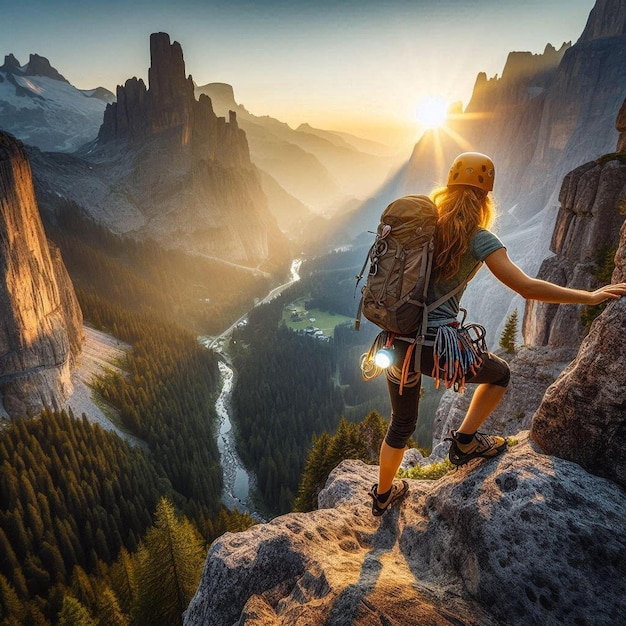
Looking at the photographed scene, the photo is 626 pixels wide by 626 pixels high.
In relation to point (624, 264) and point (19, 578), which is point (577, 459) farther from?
point (19, 578)

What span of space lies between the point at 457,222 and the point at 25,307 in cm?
5842

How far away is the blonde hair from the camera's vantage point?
4.55 m

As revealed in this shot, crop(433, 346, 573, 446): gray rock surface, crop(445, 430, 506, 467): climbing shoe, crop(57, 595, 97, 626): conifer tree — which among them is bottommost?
crop(57, 595, 97, 626): conifer tree

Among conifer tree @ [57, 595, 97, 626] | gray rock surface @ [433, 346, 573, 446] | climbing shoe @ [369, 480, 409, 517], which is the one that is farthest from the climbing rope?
conifer tree @ [57, 595, 97, 626]

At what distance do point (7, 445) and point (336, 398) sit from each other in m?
56.1

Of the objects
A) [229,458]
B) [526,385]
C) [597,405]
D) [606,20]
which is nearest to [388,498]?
[597,405]

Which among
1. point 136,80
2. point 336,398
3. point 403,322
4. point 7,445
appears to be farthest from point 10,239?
point 136,80

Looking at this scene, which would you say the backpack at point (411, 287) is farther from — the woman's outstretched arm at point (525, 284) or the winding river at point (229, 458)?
the winding river at point (229, 458)

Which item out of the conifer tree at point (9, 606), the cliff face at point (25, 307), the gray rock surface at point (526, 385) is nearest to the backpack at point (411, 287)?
the gray rock surface at point (526, 385)

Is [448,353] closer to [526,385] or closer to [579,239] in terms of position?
[526,385]

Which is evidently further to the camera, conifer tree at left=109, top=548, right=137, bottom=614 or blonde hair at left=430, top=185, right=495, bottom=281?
conifer tree at left=109, top=548, right=137, bottom=614

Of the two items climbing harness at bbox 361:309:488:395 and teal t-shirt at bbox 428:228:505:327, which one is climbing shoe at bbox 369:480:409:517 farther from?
teal t-shirt at bbox 428:228:505:327

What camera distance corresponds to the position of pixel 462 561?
545cm

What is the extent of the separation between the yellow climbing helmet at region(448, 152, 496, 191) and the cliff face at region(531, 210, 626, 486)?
9.39ft
